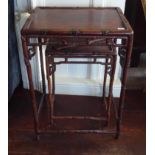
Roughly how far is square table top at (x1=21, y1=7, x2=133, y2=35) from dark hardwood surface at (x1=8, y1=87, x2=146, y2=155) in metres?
0.66

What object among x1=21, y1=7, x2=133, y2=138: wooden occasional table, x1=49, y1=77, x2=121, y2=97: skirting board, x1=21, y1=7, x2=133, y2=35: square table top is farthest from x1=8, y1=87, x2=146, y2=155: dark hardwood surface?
x1=21, y1=7, x2=133, y2=35: square table top

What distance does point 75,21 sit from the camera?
3.88 ft

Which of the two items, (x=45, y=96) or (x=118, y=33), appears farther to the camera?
(x=45, y=96)

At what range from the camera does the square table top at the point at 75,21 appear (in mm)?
1056

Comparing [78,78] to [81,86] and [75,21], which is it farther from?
[75,21]

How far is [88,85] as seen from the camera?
1703 millimetres

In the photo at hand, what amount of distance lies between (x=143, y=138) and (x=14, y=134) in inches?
31.1

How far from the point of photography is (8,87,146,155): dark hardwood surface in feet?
4.42

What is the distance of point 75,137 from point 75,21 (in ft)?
2.27

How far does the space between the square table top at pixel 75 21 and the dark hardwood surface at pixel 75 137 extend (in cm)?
66

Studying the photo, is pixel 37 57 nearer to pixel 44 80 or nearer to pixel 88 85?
pixel 44 80

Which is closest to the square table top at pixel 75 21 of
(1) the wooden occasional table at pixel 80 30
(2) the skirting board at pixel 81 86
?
(1) the wooden occasional table at pixel 80 30

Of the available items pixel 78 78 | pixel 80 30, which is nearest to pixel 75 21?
pixel 80 30
